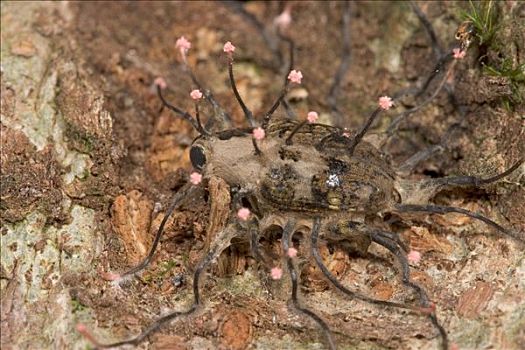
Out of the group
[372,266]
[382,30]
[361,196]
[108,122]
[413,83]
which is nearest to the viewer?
[361,196]

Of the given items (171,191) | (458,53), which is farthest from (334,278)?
(458,53)

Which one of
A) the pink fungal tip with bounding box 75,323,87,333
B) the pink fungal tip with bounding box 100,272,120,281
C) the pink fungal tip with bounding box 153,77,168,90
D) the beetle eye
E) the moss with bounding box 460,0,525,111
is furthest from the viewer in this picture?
the pink fungal tip with bounding box 153,77,168,90

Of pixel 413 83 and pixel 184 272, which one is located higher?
pixel 413 83

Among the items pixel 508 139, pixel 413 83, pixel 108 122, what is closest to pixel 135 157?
pixel 108 122

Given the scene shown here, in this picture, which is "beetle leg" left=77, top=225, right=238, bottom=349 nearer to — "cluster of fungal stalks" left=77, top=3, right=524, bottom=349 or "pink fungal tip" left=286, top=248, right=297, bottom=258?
"cluster of fungal stalks" left=77, top=3, right=524, bottom=349

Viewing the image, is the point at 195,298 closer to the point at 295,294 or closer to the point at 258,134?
the point at 295,294

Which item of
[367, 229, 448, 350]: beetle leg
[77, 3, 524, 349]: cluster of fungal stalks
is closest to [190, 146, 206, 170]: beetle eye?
[77, 3, 524, 349]: cluster of fungal stalks

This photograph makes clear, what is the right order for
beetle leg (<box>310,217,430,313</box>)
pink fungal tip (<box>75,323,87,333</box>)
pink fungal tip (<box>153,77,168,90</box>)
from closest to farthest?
pink fungal tip (<box>75,323,87,333</box>) < beetle leg (<box>310,217,430,313</box>) < pink fungal tip (<box>153,77,168,90</box>)

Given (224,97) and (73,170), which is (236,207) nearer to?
(73,170)
